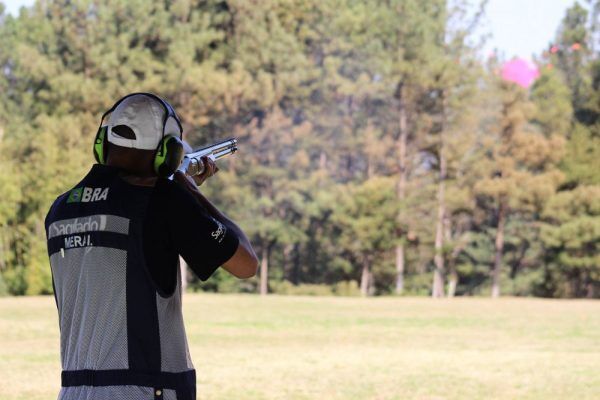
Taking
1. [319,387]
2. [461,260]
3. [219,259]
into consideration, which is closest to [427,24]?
[461,260]

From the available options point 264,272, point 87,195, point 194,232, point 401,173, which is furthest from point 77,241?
point 264,272

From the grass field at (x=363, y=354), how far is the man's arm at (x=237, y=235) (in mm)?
8802

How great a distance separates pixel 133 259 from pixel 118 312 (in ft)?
0.53

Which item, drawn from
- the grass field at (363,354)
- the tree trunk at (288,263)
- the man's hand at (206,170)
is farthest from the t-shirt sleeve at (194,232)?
the tree trunk at (288,263)

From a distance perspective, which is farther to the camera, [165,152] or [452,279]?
[452,279]

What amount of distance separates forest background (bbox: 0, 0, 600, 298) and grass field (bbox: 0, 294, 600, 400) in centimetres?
2150

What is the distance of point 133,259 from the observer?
10.4 feet

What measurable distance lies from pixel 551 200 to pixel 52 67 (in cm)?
2471

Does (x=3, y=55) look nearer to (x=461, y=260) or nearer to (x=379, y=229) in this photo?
(x=379, y=229)

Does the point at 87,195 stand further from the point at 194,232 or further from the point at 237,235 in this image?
the point at 237,235

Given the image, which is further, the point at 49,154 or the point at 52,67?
the point at 52,67

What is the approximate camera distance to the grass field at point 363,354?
506 inches

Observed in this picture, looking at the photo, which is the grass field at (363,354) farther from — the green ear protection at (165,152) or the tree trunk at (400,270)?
the tree trunk at (400,270)

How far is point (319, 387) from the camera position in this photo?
1304cm
